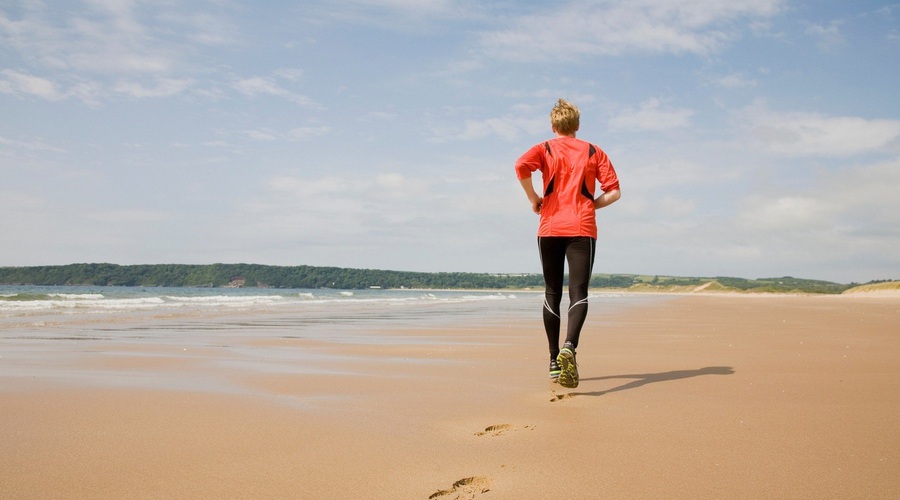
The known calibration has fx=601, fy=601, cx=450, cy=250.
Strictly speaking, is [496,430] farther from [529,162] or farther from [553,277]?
[529,162]

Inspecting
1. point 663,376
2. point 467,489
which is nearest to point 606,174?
point 663,376

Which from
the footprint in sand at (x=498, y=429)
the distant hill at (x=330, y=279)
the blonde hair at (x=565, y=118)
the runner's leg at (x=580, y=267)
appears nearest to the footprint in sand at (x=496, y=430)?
the footprint in sand at (x=498, y=429)

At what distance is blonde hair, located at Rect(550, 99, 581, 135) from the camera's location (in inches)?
178

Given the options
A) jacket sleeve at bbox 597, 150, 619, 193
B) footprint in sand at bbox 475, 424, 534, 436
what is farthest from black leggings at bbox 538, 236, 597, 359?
footprint in sand at bbox 475, 424, 534, 436

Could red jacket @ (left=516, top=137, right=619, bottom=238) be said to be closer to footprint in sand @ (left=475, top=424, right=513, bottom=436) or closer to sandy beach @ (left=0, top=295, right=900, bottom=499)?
sandy beach @ (left=0, top=295, right=900, bottom=499)

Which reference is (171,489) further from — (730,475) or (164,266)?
(164,266)

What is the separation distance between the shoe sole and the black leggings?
23 cm

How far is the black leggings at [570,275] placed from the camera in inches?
168

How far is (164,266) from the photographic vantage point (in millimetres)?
102312

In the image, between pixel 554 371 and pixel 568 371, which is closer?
pixel 568 371

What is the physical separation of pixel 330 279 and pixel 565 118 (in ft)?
375

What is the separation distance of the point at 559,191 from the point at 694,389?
5.33ft

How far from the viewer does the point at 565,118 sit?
4.52 m

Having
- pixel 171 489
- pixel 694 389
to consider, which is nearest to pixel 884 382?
pixel 694 389
